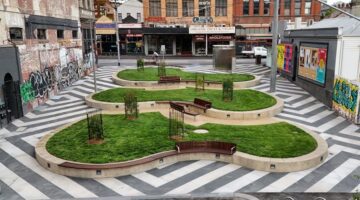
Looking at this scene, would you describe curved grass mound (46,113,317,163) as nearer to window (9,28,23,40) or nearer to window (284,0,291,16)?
window (9,28,23,40)

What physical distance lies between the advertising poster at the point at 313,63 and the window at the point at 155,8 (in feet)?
120

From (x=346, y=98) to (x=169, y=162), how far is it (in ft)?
34.7

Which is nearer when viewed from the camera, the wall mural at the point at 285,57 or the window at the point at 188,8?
the wall mural at the point at 285,57

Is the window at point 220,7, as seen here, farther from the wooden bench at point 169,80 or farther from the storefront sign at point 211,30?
the wooden bench at point 169,80

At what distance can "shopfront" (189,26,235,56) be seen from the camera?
5366 centimetres

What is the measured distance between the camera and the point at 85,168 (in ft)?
36.4

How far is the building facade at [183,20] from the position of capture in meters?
56.2

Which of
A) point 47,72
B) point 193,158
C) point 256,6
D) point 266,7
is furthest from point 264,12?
point 193,158

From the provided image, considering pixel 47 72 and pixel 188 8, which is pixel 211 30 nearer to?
pixel 188 8

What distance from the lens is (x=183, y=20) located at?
5697cm

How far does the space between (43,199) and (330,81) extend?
54.9 feet

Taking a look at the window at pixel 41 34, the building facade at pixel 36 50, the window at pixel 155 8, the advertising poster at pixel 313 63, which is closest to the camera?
the building facade at pixel 36 50

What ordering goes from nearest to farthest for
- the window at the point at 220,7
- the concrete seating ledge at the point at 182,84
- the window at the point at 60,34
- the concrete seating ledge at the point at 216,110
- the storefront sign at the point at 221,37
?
the concrete seating ledge at the point at 216,110 → the concrete seating ledge at the point at 182,84 → the window at the point at 60,34 → the storefront sign at the point at 221,37 → the window at the point at 220,7

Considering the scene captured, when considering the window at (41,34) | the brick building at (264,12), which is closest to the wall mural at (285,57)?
the window at (41,34)
